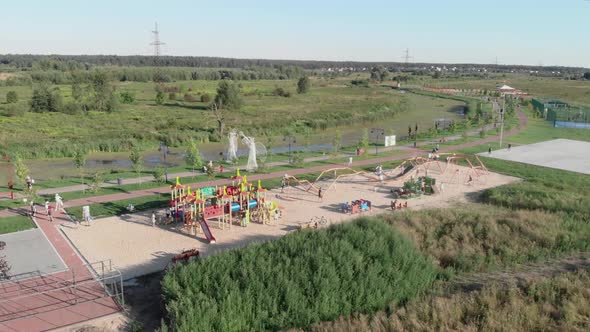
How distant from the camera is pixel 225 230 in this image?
20.0m

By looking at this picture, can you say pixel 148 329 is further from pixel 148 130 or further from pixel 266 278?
pixel 148 130

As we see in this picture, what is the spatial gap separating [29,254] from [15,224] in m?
3.79

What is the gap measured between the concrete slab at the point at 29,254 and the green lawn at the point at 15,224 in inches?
16.8

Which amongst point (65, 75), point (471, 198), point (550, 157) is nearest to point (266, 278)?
point (471, 198)

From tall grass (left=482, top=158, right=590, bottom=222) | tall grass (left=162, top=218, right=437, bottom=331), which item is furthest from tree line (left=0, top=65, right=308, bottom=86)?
tall grass (left=162, top=218, right=437, bottom=331)

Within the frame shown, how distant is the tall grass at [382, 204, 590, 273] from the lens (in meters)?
16.1

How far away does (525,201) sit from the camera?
22.8 m

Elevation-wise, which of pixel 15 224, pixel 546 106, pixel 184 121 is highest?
pixel 546 106

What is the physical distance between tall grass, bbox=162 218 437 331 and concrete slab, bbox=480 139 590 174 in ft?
72.3

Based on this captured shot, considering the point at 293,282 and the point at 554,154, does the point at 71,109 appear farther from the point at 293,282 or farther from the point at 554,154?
the point at 293,282

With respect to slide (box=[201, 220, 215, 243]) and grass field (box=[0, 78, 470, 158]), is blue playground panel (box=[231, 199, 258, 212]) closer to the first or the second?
slide (box=[201, 220, 215, 243])

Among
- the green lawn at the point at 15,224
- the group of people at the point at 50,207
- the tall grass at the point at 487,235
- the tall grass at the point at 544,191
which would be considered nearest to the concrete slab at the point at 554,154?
the tall grass at the point at 544,191

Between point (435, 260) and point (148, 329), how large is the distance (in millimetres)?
9554

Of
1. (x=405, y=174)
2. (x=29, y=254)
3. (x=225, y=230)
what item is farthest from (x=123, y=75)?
(x=29, y=254)
